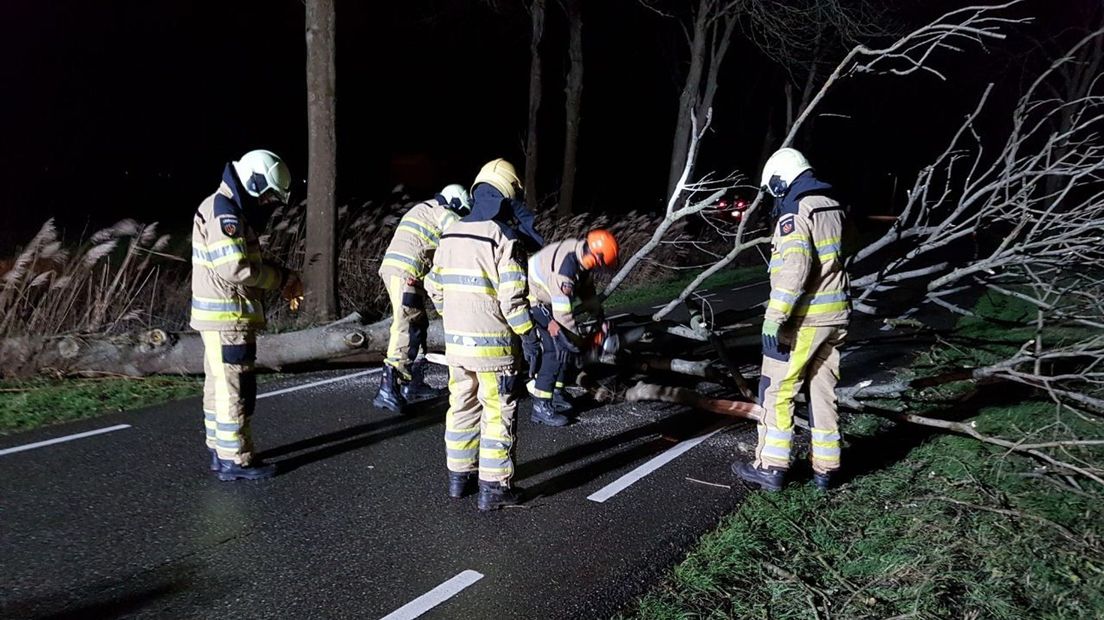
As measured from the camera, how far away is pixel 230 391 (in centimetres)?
429

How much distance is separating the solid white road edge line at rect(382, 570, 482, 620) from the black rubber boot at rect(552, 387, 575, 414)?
2.65 meters

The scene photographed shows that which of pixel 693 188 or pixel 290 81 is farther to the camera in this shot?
pixel 290 81

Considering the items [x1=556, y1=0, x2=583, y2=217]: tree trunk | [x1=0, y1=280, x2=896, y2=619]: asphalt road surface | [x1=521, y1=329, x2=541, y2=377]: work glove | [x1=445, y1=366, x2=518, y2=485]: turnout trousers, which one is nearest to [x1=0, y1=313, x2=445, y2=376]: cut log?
[x1=0, y1=280, x2=896, y2=619]: asphalt road surface

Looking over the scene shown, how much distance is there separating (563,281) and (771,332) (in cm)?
138

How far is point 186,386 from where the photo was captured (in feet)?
20.9

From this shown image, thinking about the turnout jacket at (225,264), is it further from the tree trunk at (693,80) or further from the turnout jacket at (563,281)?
the tree trunk at (693,80)

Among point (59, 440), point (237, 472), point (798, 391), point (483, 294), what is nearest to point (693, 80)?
point (798, 391)

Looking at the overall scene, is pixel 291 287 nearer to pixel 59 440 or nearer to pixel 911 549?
pixel 59 440

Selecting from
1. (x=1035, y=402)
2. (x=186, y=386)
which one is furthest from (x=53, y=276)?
(x=1035, y=402)

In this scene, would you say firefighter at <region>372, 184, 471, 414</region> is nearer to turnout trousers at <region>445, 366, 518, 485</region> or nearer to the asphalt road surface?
the asphalt road surface

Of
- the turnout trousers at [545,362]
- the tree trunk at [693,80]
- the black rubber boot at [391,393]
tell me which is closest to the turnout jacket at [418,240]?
the black rubber boot at [391,393]

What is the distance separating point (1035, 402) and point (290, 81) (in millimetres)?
21880

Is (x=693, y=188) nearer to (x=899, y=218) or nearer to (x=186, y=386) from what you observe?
(x=899, y=218)

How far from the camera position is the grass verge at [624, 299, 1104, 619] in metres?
3.27
